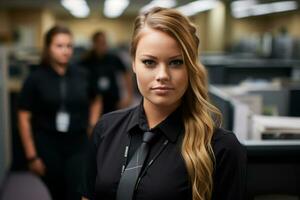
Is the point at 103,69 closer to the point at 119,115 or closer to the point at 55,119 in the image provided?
the point at 55,119

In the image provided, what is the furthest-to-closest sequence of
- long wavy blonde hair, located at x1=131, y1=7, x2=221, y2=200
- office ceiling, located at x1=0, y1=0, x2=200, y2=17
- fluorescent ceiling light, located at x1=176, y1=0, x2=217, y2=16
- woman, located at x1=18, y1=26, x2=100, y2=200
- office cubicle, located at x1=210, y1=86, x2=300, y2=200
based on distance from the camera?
1. office ceiling, located at x1=0, y1=0, x2=200, y2=17
2. fluorescent ceiling light, located at x1=176, y1=0, x2=217, y2=16
3. woman, located at x1=18, y1=26, x2=100, y2=200
4. office cubicle, located at x1=210, y1=86, x2=300, y2=200
5. long wavy blonde hair, located at x1=131, y1=7, x2=221, y2=200

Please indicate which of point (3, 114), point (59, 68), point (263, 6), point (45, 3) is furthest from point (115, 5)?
point (59, 68)

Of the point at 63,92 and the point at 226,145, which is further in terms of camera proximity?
the point at 63,92

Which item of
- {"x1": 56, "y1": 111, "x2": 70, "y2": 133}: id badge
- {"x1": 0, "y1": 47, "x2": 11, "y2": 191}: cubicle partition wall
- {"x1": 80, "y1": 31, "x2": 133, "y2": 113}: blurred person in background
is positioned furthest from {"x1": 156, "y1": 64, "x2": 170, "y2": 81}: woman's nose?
{"x1": 0, "y1": 47, "x2": 11, "y2": 191}: cubicle partition wall

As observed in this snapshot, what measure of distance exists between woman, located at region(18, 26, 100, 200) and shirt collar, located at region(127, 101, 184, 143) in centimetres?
112

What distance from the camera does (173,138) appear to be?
0.97 metres

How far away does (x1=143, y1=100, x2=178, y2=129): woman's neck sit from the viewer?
1.01m

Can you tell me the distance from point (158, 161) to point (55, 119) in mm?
1259

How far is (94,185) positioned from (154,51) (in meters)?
0.42

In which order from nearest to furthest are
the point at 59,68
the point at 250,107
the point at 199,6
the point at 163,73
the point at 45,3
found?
the point at 163,73, the point at 250,107, the point at 59,68, the point at 199,6, the point at 45,3

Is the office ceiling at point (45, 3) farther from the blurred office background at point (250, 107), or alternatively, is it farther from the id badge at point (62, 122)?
the id badge at point (62, 122)

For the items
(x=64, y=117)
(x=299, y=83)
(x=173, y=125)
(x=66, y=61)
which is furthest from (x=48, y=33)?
(x=299, y=83)

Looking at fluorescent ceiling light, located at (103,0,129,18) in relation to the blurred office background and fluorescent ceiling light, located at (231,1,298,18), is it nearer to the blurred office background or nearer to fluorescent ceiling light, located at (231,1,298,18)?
the blurred office background

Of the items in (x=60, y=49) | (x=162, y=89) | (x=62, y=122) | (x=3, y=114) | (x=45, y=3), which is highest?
(x=45, y=3)
